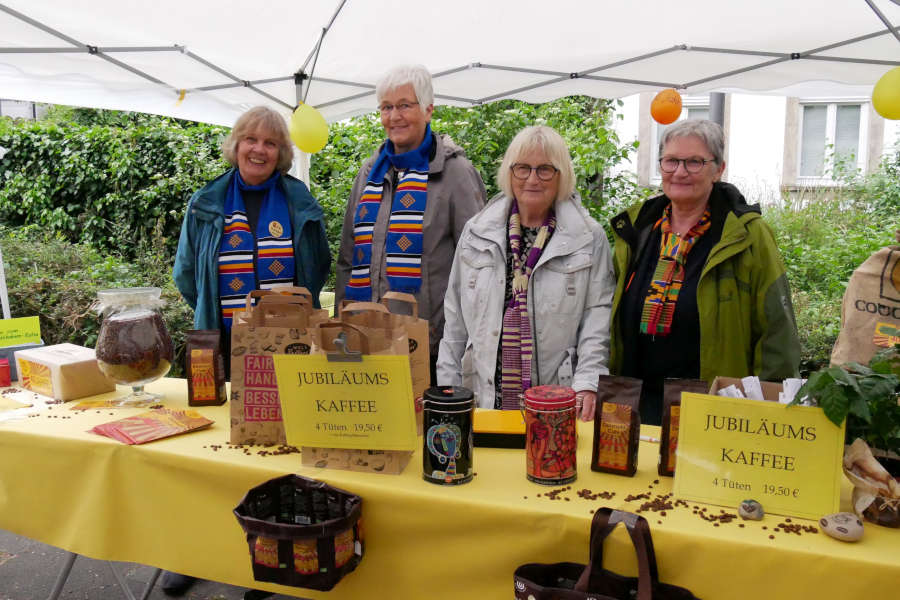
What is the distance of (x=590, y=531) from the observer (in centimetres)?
118

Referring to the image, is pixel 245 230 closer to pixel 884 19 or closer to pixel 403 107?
pixel 403 107

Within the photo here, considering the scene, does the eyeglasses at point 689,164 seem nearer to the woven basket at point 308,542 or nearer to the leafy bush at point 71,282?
the woven basket at point 308,542

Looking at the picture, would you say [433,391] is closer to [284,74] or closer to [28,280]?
[284,74]

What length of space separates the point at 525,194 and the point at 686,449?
1.06 meters

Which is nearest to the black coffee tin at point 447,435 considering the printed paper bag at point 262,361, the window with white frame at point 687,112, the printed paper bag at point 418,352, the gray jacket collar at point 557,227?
the printed paper bag at point 418,352

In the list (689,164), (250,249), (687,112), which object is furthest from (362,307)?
(687,112)

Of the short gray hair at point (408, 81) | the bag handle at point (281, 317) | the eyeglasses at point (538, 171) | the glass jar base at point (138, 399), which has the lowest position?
the glass jar base at point (138, 399)

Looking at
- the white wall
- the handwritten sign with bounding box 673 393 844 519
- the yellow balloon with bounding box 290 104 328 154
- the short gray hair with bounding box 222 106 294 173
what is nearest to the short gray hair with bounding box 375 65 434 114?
the short gray hair with bounding box 222 106 294 173

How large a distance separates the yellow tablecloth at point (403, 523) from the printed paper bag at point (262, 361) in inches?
3.5

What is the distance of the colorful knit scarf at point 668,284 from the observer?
2043 mm

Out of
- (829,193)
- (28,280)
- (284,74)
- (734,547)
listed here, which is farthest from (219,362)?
(829,193)

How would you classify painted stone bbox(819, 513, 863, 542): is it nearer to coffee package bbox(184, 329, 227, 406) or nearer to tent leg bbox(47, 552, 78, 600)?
coffee package bbox(184, 329, 227, 406)

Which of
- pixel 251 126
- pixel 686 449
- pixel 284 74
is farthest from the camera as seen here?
pixel 284 74

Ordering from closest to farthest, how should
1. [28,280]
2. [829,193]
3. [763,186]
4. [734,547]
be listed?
[734,547], [28,280], [829,193], [763,186]
